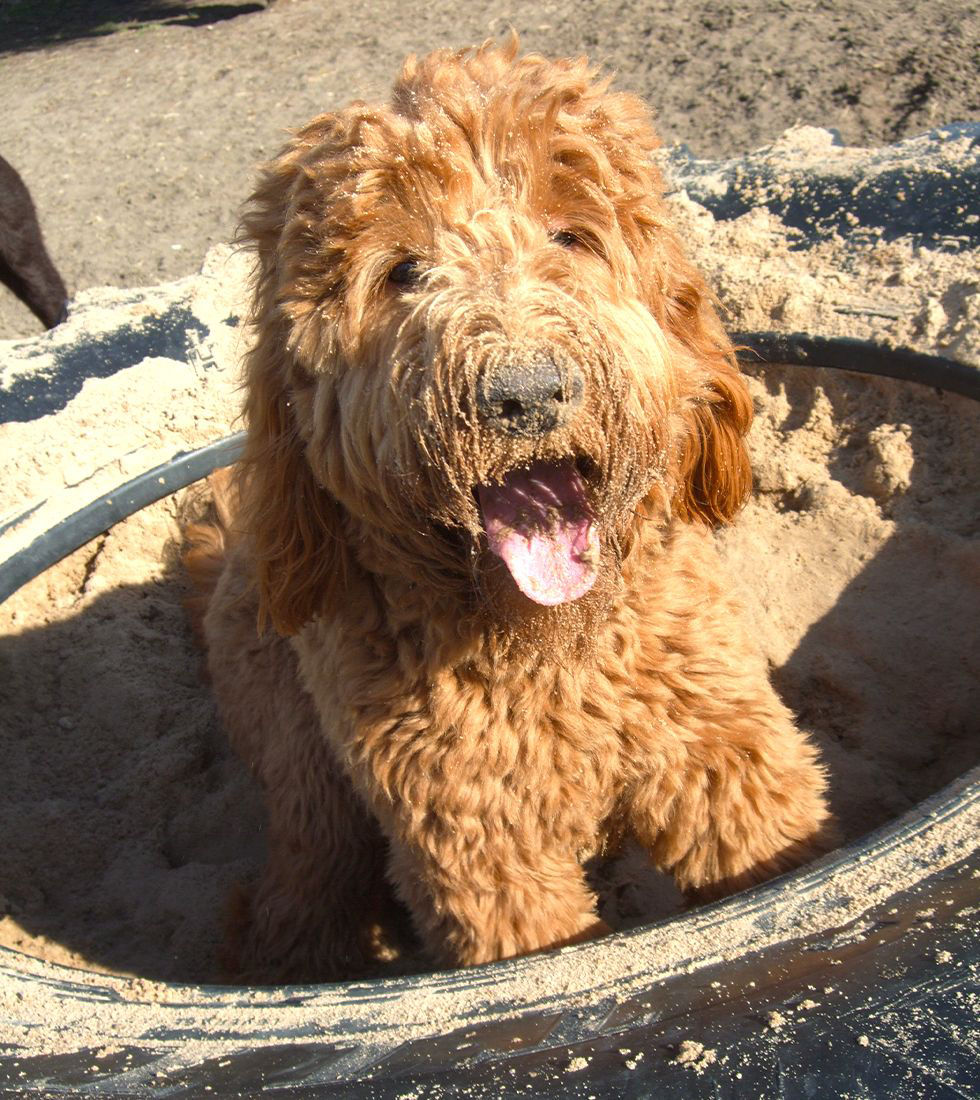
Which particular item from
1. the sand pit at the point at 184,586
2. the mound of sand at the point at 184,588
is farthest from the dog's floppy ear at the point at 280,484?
the mound of sand at the point at 184,588

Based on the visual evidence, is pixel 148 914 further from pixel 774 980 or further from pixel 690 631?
pixel 774 980

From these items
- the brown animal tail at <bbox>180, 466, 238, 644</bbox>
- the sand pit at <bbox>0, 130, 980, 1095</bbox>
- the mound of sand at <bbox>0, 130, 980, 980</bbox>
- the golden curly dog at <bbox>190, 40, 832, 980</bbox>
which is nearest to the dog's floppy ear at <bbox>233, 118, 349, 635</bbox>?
the golden curly dog at <bbox>190, 40, 832, 980</bbox>

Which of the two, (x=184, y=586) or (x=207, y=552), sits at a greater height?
(x=207, y=552)

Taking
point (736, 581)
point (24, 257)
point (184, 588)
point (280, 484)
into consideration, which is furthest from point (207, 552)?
point (24, 257)

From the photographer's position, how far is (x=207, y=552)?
12.4 feet

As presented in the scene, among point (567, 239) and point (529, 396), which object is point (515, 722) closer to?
point (529, 396)

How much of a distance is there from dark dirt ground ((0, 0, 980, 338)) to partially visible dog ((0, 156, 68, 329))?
45.3 inches

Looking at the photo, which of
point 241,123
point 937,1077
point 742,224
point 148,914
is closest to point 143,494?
point 148,914

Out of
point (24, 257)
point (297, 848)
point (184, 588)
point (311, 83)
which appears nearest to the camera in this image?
point (297, 848)

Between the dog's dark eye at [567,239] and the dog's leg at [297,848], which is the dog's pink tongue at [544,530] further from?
the dog's leg at [297,848]

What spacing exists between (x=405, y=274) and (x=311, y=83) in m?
9.34

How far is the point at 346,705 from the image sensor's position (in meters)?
2.43

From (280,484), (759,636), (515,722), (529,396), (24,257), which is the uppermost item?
(529,396)

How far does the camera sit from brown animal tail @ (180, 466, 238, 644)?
3.73m
